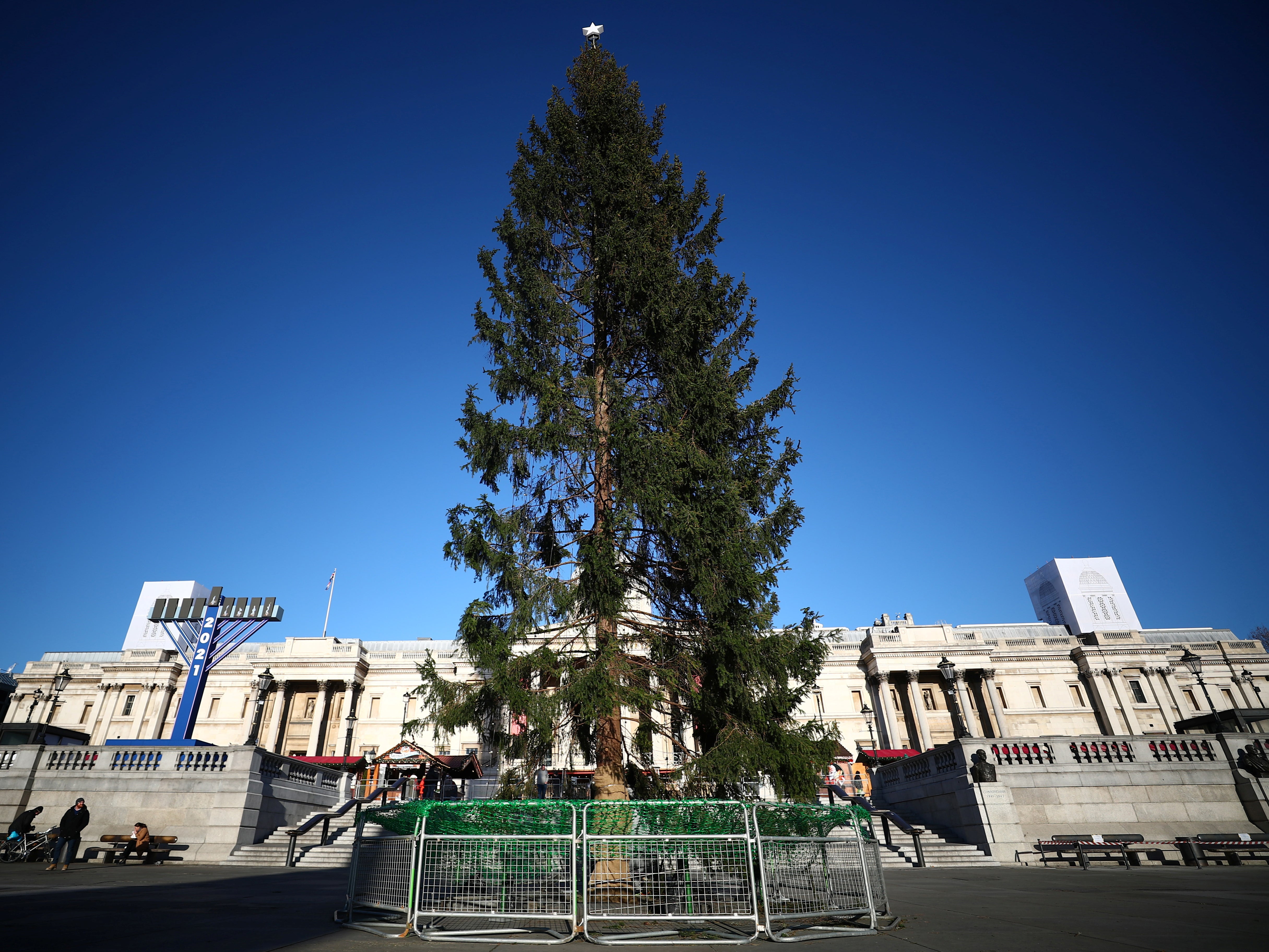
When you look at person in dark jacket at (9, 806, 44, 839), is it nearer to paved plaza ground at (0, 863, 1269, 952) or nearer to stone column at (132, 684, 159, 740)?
paved plaza ground at (0, 863, 1269, 952)

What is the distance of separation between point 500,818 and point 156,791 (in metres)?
16.9

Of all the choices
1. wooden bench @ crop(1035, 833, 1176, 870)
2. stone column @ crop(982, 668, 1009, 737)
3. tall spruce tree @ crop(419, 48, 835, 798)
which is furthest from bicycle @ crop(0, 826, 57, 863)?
stone column @ crop(982, 668, 1009, 737)

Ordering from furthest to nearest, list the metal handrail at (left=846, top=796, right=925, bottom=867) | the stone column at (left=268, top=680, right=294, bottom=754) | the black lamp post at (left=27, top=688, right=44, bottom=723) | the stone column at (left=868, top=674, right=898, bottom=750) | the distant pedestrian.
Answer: the black lamp post at (left=27, top=688, right=44, bottom=723)
the stone column at (left=268, top=680, right=294, bottom=754)
the stone column at (left=868, top=674, right=898, bottom=750)
the metal handrail at (left=846, top=796, right=925, bottom=867)
the distant pedestrian

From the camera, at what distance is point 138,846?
15.7 metres

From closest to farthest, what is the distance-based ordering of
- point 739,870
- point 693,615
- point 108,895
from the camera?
point 739,870 < point 108,895 < point 693,615

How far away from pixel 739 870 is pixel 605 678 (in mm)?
4134

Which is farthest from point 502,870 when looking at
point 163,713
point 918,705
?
point 163,713

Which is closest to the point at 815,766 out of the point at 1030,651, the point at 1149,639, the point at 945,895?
the point at 945,895

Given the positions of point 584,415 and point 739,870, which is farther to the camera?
point 584,415

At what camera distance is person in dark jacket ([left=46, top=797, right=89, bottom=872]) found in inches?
532

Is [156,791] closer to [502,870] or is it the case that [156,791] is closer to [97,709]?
[502,870]

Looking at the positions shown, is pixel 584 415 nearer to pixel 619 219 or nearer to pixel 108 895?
pixel 619 219

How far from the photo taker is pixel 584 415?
13078mm

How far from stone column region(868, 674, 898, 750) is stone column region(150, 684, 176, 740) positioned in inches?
2419
